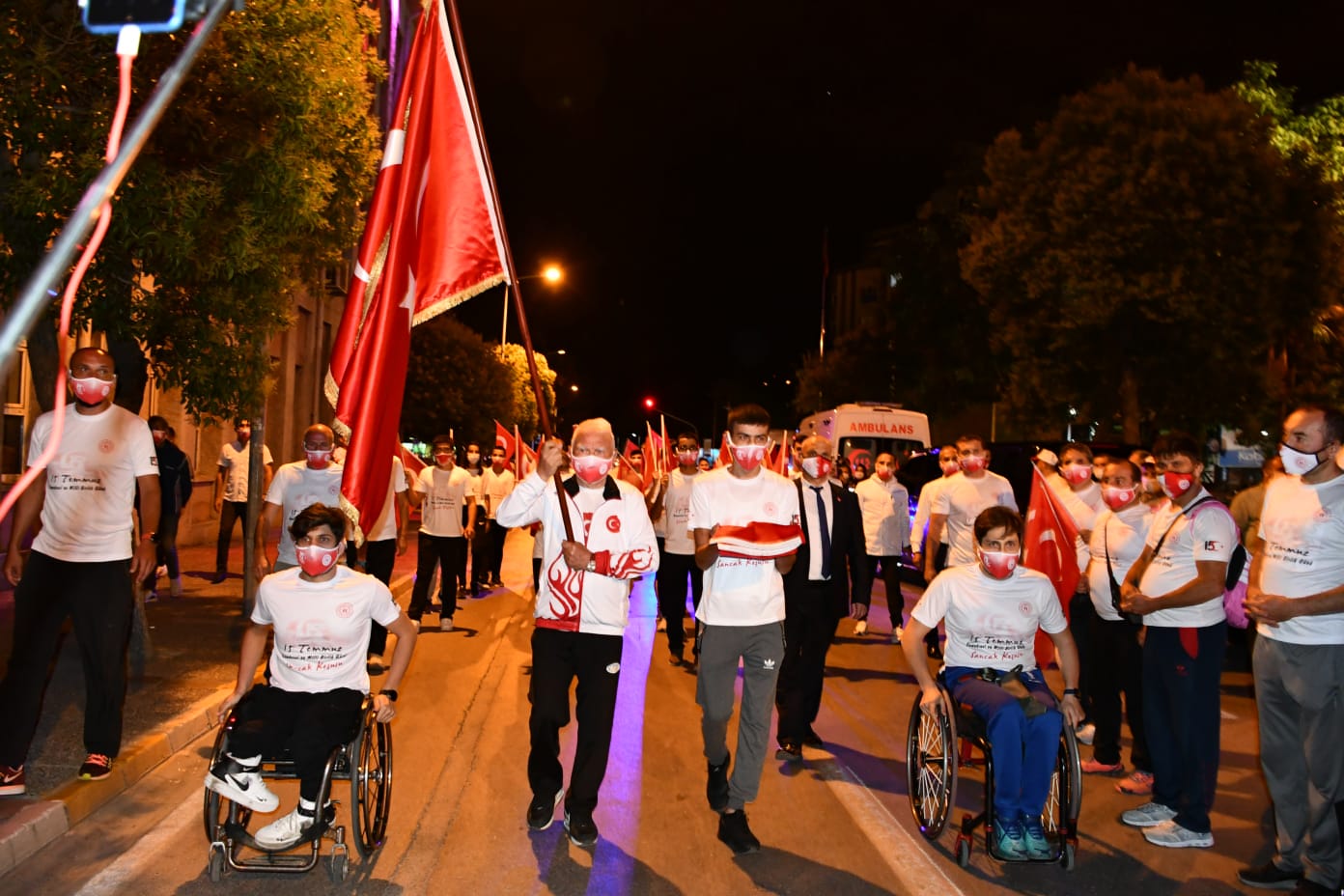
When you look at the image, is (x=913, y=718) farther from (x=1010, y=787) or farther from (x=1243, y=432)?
(x=1243, y=432)

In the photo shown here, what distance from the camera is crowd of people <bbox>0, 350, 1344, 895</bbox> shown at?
16.8 feet

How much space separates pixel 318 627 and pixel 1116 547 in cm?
479

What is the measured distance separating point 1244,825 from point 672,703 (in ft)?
13.3

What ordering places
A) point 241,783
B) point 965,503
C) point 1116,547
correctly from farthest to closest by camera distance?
point 965,503
point 1116,547
point 241,783

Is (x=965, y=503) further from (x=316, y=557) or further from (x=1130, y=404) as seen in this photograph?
(x=1130, y=404)

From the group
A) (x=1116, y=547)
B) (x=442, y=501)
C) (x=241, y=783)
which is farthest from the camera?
(x=442, y=501)

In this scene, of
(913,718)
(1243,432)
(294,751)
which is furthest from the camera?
(1243,432)

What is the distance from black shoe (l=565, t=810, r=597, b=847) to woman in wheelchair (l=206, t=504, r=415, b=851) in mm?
1095

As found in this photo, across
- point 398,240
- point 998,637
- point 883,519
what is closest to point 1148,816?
point 998,637

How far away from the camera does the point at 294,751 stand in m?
4.81

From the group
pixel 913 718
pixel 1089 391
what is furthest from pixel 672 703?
pixel 1089 391

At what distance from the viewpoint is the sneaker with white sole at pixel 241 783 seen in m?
4.65

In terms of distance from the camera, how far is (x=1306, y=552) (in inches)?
202

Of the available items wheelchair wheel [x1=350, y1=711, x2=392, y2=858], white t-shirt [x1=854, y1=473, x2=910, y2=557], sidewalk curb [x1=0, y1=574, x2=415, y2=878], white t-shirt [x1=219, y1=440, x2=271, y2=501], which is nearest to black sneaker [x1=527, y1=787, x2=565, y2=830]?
wheelchair wheel [x1=350, y1=711, x2=392, y2=858]
